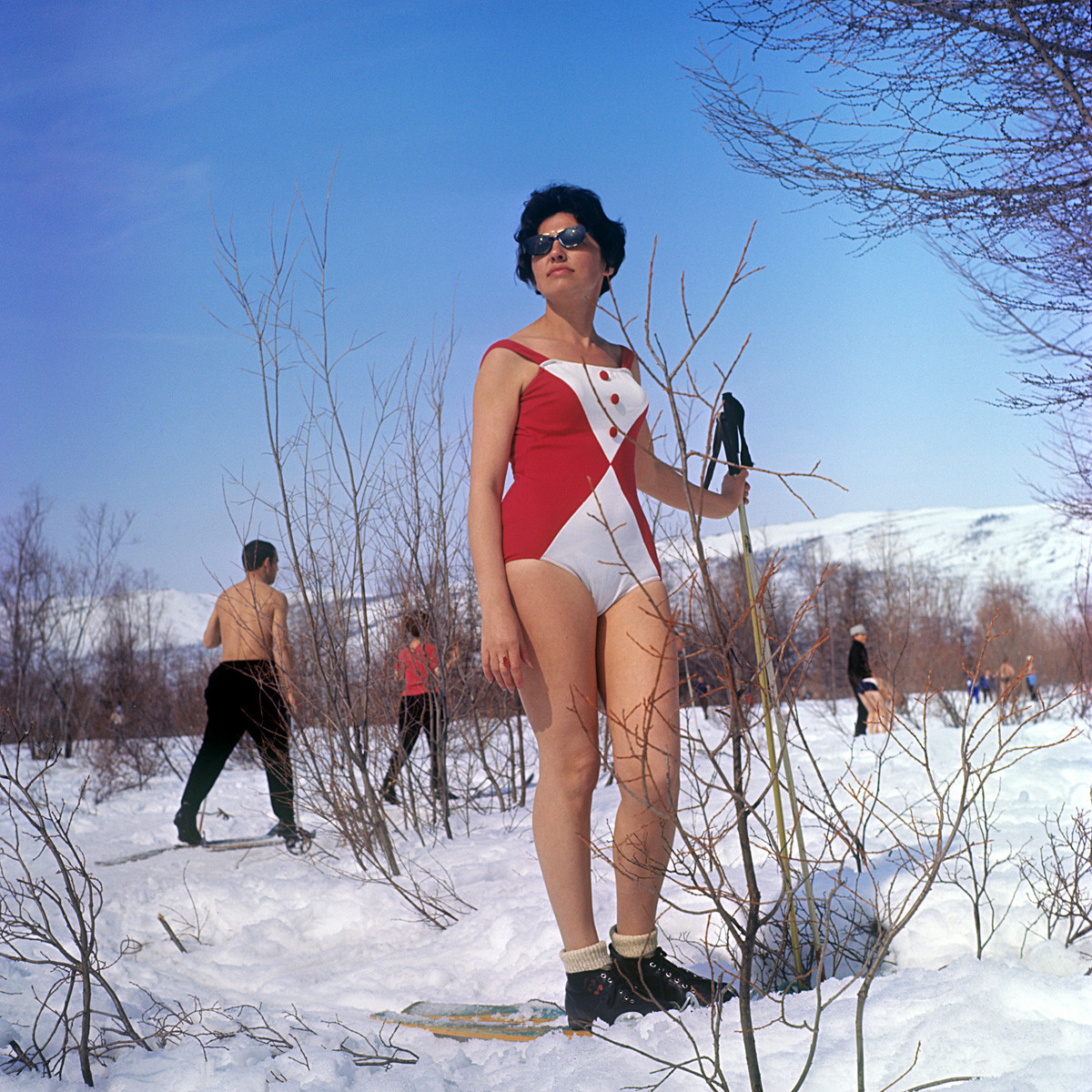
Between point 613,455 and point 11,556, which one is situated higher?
point 11,556

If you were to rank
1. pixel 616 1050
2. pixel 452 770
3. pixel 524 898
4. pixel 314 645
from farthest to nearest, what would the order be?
pixel 452 770, pixel 314 645, pixel 524 898, pixel 616 1050

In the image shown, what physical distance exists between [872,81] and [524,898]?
3964mm

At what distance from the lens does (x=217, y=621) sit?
18.1 feet

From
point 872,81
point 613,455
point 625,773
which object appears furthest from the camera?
point 872,81

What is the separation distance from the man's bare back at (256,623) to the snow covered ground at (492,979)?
996mm

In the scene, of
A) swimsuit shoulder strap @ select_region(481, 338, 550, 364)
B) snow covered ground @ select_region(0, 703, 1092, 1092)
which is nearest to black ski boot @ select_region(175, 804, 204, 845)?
snow covered ground @ select_region(0, 703, 1092, 1092)

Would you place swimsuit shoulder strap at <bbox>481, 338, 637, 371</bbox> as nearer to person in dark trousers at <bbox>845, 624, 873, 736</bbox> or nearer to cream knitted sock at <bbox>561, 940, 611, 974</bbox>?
cream knitted sock at <bbox>561, 940, 611, 974</bbox>

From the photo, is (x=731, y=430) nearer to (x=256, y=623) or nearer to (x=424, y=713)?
(x=424, y=713)

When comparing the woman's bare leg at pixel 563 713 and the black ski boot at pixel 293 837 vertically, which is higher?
the woman's bare leg at pixel 563 713

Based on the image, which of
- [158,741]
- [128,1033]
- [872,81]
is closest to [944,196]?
[872,81]

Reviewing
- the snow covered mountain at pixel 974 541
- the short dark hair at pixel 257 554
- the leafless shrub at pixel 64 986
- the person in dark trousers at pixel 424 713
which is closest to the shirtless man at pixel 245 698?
the short dark hair at pixel 257 554

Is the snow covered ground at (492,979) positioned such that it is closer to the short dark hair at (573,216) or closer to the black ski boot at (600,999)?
the black ski boot at (600,999)

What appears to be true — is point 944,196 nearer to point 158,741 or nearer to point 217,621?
point 217,621

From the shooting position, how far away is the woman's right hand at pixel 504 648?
6.56ft
